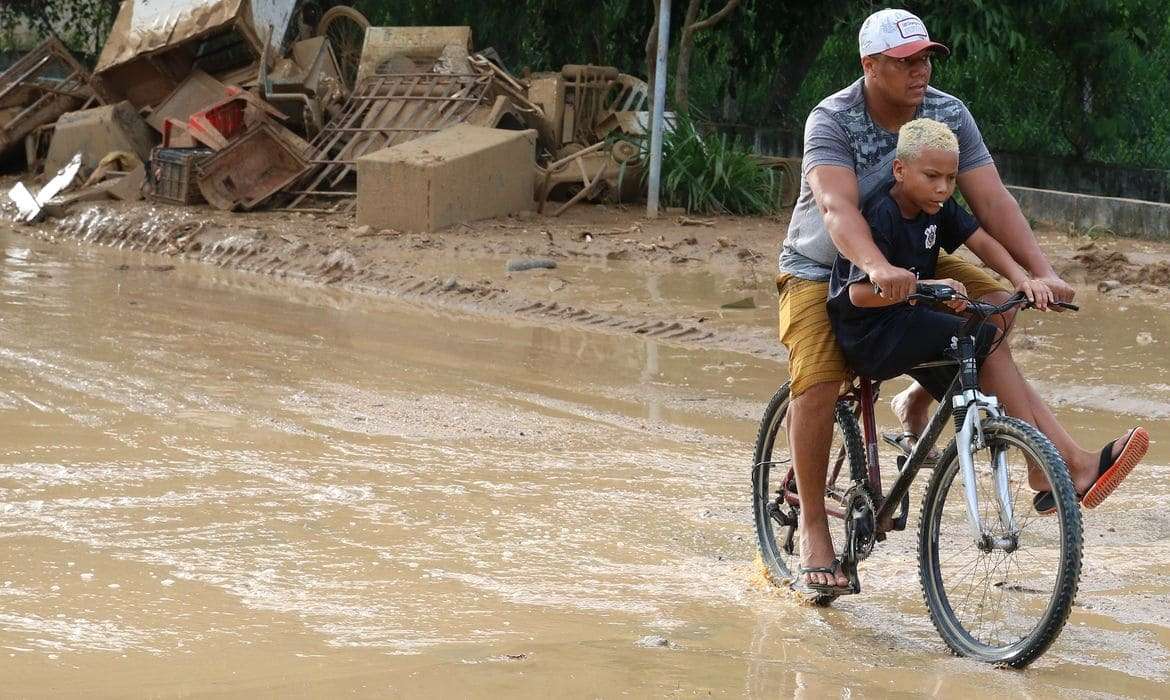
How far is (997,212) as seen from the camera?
4.36 m

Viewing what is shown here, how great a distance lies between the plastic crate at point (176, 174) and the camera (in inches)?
569

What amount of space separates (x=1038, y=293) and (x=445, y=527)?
218cm

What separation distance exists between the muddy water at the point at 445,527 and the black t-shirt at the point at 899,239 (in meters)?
0.93

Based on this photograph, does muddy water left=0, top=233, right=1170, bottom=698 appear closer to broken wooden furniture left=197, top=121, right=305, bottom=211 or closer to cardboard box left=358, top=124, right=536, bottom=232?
cardboard box left=358, top=124, right=536, bottom=232

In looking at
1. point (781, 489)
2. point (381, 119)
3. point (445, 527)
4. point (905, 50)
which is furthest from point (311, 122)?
point (905, 50)

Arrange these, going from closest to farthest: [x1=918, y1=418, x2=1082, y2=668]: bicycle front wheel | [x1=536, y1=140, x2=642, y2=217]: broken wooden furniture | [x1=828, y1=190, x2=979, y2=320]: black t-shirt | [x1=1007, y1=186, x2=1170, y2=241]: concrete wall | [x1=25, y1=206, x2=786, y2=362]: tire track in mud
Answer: [x1=918, y1=418, x2=1082, y2=668]: bicycle front wheel → [x1=828, y1=190, x2=979, y2=320]: black t-shirt → [x1=25, y1=206, x2=786, y2=362]: tire track in mud → [x1=1007, y1=186, x2=1170, y2=241]: concrete wall → [x1=536, y1=140, x2=642, y2=217]: broken wooden furniture

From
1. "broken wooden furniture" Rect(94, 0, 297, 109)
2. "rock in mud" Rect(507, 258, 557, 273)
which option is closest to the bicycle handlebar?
"rock in mud" Rect(507, 258, 557, 273)

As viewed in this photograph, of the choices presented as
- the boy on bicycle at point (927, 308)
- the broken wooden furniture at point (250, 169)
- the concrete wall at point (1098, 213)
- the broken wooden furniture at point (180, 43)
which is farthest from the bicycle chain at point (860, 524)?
the broken wooden furniture at point (180, 43)

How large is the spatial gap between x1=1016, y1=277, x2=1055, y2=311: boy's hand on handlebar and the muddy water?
0.90 meters

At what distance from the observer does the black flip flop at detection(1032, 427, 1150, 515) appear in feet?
12.7

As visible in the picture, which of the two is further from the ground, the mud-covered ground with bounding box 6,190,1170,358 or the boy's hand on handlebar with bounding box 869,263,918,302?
the boy's hand on handlebar with bounding box 869,263,918,302

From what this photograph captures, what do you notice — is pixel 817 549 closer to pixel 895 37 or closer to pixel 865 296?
pixel 865 296

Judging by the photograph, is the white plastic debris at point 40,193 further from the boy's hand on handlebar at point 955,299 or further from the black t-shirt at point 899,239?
the boy's hand on handlebar at point 955,299

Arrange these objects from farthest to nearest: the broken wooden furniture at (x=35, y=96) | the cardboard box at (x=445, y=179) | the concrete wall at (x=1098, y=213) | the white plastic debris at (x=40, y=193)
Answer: the broken wooden furniture at (x=35, y=96), the white plastic debris at (x=40, y=193), the cardboard box at (x=445, y=179), the concrete wall at (x=1098, y=213)
